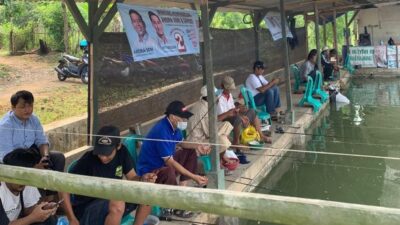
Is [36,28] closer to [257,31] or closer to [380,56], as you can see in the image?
[257,31]

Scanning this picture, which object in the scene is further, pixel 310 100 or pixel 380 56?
pixel 380 56

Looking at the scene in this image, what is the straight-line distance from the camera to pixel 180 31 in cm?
675

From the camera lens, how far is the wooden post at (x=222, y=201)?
1475 millimetres

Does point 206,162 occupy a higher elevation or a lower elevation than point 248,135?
lower

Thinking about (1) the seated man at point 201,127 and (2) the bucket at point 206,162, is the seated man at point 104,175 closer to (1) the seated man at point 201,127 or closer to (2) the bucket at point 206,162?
(2) the bucket at point 206,162

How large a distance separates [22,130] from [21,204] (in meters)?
1.34

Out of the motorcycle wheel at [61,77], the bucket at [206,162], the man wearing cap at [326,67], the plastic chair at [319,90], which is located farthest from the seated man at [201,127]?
the man wearing cap at [326,67]

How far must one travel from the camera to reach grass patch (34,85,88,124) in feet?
27.6

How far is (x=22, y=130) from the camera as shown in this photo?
4.32 metres

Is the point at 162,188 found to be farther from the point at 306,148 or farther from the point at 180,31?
the point at 306,148

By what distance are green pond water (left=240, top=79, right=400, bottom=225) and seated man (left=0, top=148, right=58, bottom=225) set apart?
2621mm

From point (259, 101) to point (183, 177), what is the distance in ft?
13.2

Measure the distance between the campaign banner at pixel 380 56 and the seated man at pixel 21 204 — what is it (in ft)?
55.1

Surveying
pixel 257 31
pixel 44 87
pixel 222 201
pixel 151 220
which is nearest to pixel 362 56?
pixel 257 31
